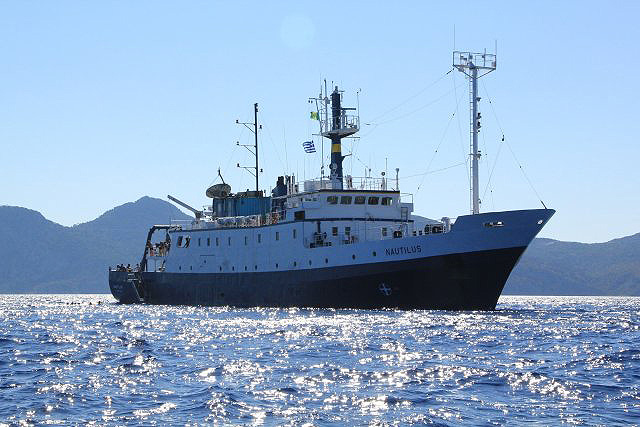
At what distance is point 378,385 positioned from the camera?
23.0 meters

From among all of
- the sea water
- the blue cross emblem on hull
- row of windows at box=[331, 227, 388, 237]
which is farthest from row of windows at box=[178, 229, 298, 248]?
the sea water

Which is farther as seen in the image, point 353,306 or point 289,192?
point 289,192

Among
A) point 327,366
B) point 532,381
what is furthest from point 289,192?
point 532,381

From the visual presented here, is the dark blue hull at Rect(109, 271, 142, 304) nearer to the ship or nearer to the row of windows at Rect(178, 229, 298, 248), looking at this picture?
the ship

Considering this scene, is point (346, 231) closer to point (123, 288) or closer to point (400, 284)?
point (400, 284)

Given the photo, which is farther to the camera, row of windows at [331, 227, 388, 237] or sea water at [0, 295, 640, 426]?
row of windows at [331, 227, 388, 237]

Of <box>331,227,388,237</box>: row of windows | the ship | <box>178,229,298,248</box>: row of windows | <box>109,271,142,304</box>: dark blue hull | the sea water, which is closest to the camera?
the sea water

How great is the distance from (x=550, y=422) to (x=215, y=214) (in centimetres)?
5548

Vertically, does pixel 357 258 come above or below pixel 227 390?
above

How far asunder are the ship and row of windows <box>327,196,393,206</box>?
0.07 m

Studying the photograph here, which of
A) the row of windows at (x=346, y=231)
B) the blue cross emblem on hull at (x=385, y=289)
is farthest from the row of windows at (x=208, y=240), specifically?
the blue cross emblem on hull at (x=385, y=289)

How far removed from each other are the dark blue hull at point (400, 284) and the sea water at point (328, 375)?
6.86 metres

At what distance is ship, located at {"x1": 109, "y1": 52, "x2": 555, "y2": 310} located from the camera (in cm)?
4831

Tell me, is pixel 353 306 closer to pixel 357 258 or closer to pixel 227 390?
pixel 357 258
